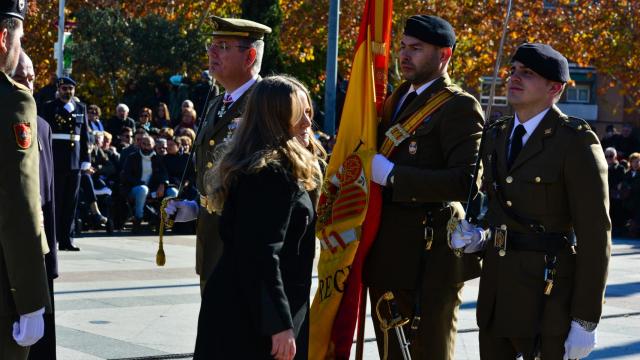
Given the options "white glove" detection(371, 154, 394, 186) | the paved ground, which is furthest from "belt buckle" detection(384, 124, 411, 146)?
the paved ground

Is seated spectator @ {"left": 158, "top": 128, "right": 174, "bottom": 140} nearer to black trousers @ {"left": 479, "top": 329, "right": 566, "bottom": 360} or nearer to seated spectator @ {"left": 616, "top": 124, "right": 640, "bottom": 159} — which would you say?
seated spectator @ {"left": 616, "top": 124, "right": 640, "bottom": 159}

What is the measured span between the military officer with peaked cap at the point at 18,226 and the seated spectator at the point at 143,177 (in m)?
12.5

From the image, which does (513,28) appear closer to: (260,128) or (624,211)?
(624,211)

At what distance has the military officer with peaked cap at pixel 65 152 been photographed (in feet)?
43.2

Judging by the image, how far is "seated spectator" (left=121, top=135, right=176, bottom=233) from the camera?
16.6 metres

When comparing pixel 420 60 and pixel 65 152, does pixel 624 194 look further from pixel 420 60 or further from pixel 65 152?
pixel 420 60

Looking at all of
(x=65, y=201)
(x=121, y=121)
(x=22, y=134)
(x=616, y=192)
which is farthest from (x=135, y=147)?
(x=22, y=134)

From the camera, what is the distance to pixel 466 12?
33.4 meters

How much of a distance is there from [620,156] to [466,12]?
9.85 metres

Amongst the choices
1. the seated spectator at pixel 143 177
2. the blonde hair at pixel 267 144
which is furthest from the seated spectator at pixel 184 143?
the blonde hair at pixel 267 144

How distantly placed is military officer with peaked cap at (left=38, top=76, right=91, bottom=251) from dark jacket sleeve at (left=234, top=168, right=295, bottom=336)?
30.9ft

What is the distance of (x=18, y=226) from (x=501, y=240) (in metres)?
2.15

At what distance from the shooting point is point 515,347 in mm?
5008

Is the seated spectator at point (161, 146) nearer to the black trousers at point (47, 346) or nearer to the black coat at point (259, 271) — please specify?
the black trousers at point (47, 346)
